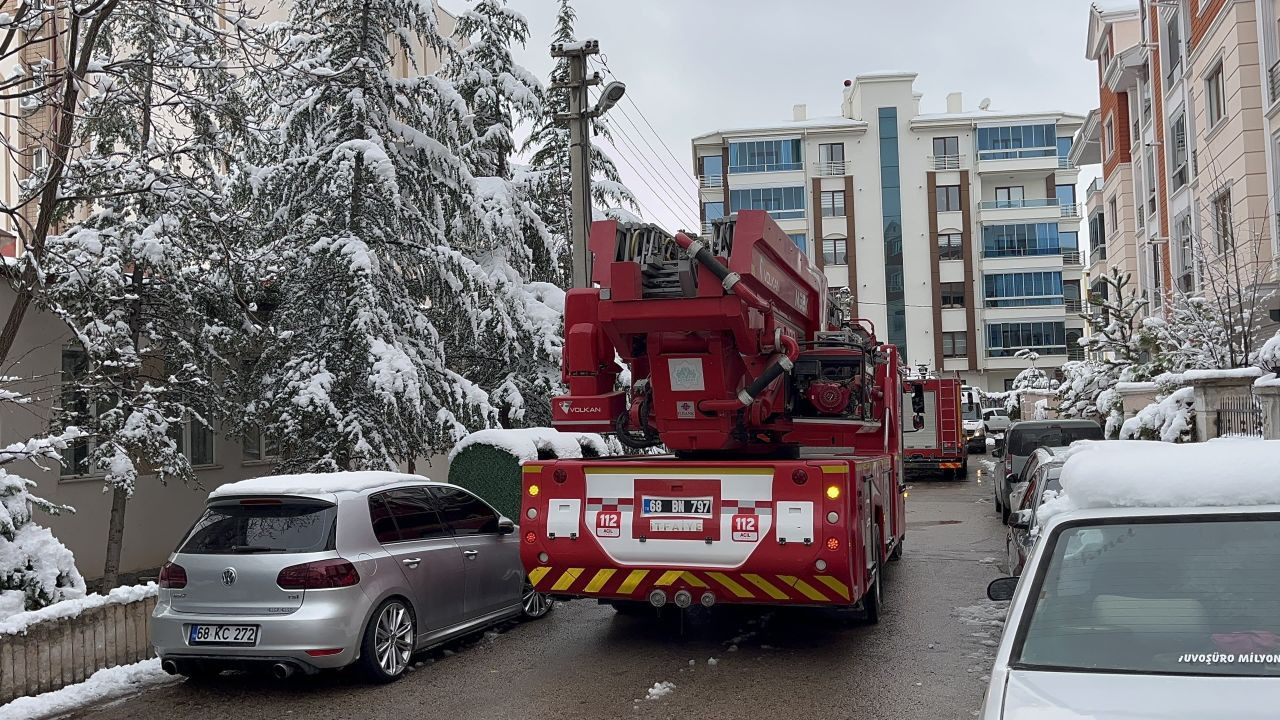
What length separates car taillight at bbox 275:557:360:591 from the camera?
24.1ft

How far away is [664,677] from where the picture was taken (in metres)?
7.89

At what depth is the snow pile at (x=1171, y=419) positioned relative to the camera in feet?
52.1

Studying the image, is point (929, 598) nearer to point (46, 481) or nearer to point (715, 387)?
point (715, 387)

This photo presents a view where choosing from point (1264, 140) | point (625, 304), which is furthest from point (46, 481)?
point (1264, 140)

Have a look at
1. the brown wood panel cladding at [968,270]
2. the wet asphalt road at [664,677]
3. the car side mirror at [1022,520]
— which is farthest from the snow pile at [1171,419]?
the brown wood panel cladding at [968,270]

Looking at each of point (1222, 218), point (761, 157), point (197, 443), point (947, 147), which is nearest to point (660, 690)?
point (197, 443)

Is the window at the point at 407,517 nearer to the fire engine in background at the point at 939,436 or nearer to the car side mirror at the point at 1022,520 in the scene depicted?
the car side mirror at the point at 1022,520

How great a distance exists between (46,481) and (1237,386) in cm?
1636

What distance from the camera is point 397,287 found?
15.9 m

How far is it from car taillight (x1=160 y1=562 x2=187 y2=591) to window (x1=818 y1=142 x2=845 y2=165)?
202 feet

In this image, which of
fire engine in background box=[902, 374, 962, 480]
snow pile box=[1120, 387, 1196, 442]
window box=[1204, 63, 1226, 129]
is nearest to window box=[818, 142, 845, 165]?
fire engine in background box=[902, 374, 962, 480]

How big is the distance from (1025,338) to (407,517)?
2407 inches

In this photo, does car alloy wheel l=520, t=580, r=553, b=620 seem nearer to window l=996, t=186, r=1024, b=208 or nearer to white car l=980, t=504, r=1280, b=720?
white car l=980, t=504, r=1280, b=720

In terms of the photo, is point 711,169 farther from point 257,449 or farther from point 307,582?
point 307,582
